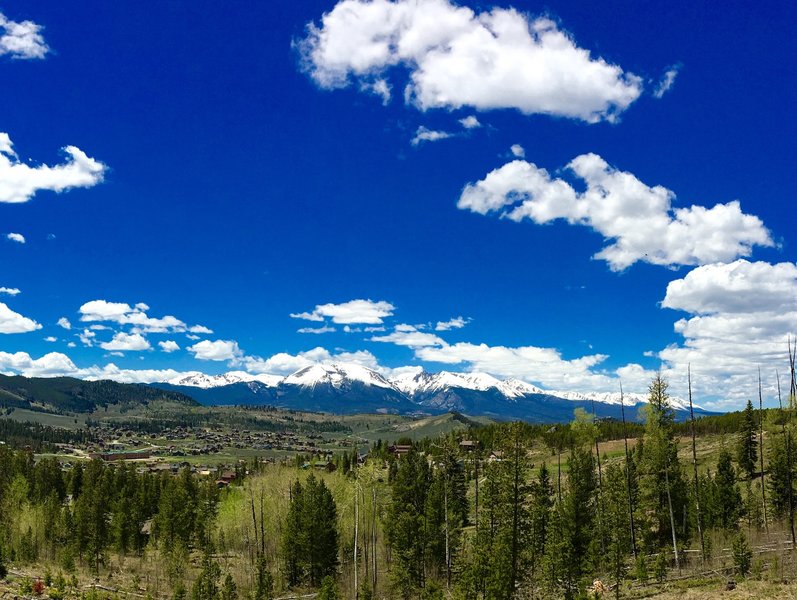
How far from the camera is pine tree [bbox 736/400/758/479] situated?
93.2 m

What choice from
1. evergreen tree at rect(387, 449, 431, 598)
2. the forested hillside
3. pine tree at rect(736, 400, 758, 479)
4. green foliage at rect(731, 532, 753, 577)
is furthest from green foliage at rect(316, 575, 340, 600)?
pine tree at rect(736, 400, 758, 479)

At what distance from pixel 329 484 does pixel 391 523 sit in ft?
116

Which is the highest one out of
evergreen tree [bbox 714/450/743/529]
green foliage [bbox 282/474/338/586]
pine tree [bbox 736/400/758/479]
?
pine tree [bbox 736/400/758/479]

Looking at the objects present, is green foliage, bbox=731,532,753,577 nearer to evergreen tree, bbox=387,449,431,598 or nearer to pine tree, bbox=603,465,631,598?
pine tree, bbox=603,465,631,598

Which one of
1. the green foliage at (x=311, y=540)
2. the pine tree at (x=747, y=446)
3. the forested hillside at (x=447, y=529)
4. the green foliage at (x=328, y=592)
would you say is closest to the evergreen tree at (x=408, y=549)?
the forested hillside at (x=447, y=529)

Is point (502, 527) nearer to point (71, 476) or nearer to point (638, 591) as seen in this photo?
point (638, 591)

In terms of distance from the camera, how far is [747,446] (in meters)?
94.8

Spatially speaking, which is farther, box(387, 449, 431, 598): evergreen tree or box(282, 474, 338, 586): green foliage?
box(282, 474, 338, 586): green foliage

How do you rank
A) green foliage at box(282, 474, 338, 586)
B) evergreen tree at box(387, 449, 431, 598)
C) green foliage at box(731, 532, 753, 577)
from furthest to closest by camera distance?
green foliage at box(282, 474, 338, 586)
evergreen tree at box(387, 449, 431, 598)
green foliage at box(731, 532, 753, 577)

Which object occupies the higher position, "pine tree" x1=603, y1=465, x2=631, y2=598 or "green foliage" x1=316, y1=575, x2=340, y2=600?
"pine tree" x1=603, y1=465, x2=631, y2=598

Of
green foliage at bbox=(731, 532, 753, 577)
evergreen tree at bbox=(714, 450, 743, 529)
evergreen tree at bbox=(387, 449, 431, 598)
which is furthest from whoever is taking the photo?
evergreen tree at bbox=(714, 450, 743, 529)

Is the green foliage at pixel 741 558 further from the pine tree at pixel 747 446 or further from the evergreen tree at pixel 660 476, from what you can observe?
the pine tree at pixel 747 446

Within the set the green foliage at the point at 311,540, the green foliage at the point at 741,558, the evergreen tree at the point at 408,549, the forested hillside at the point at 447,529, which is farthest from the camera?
the green foliage at the point at 311,540

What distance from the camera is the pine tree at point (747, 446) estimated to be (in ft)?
306
